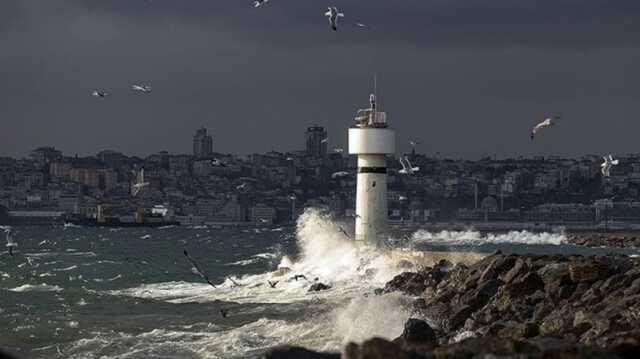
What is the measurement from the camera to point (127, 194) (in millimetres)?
186500

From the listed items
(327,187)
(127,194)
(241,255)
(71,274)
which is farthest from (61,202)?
(71,274)

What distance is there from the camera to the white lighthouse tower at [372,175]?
35344mm

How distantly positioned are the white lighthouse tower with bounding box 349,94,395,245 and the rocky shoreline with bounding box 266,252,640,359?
3.96 m

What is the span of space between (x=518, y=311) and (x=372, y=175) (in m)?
13.9

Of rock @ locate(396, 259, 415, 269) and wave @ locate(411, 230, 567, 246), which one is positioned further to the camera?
wave @ locate(411, 230, 567, 246)

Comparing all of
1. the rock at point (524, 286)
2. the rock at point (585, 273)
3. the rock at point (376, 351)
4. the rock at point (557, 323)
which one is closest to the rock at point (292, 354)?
the rock at point (376, 351)

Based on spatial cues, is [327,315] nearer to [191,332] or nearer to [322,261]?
[191,332]

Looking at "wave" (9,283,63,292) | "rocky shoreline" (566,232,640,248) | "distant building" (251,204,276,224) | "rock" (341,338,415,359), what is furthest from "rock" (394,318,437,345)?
"distant building" (251,204,276,224)

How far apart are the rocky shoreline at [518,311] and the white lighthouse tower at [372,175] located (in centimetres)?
396

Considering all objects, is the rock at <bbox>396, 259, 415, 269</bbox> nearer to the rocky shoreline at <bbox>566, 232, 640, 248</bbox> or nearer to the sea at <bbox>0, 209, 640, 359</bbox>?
the sea at <bbox>0, 209, 640, 359</bbox>

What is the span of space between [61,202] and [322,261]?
149 metres

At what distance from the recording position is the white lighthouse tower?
116ft

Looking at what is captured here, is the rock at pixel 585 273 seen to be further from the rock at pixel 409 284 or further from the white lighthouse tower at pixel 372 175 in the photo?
the white lighthouse tower at pixel 372 175

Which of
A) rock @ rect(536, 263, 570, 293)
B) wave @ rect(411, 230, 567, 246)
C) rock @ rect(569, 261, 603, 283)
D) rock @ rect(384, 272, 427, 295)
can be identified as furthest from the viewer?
wave @ rect(411, 230, 567, 246)
